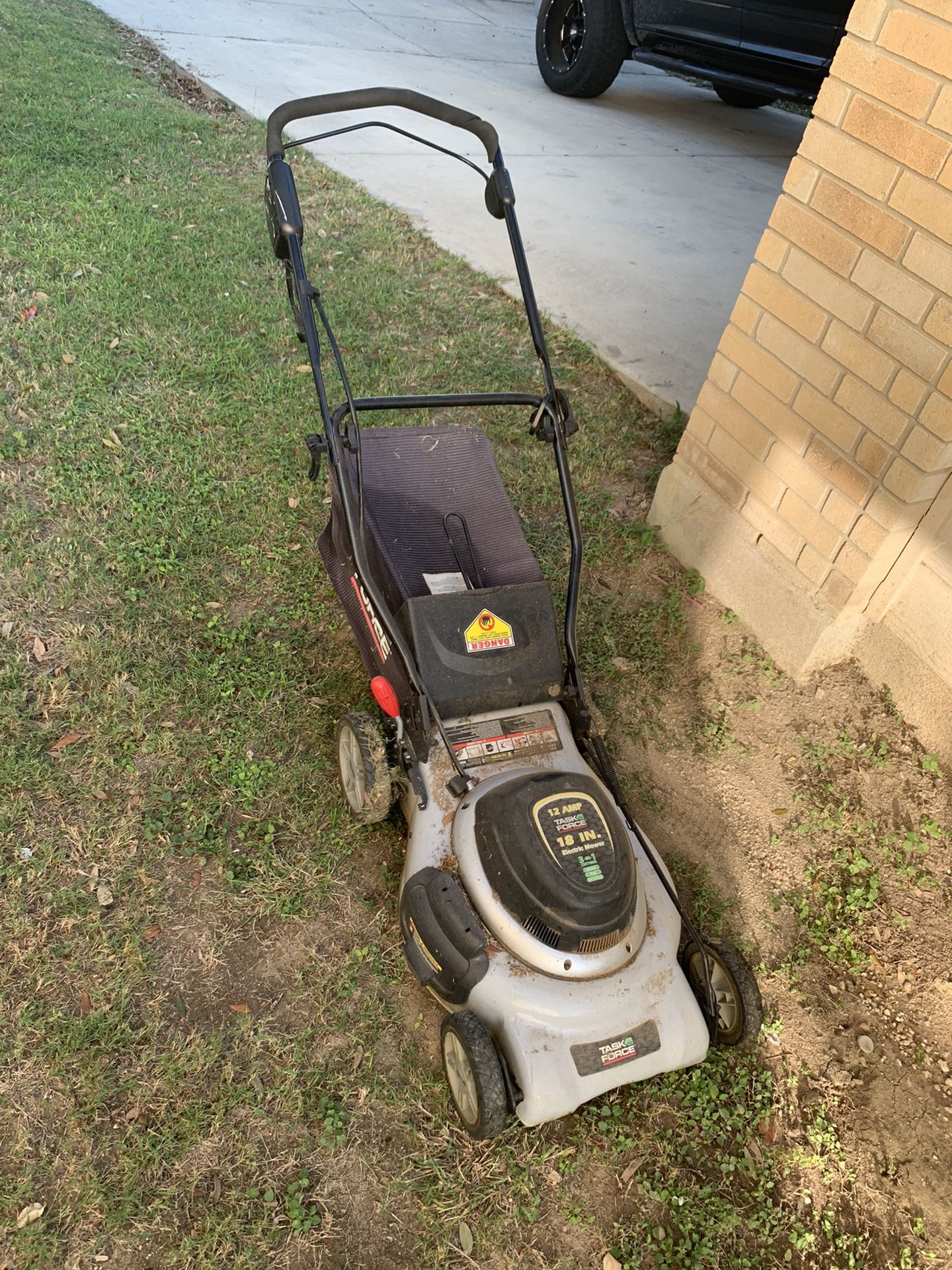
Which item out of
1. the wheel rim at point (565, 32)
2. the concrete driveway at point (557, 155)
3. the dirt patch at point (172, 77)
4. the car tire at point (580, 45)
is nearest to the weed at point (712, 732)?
the concrete driveway at point (557, 155)

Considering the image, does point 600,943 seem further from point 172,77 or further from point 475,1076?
point 172,77

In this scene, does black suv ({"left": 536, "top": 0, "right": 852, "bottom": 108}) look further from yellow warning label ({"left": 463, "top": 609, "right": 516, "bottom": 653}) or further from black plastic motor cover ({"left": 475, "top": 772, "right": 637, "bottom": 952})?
black plastic motor cover ({"left": 475, "top": 772, "right": 637, "bottom": 952})

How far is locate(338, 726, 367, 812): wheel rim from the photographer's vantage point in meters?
2.21

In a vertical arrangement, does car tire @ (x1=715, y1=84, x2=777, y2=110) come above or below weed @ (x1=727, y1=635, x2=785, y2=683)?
above

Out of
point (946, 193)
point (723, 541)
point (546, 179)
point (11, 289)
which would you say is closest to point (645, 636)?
point (723, 541)

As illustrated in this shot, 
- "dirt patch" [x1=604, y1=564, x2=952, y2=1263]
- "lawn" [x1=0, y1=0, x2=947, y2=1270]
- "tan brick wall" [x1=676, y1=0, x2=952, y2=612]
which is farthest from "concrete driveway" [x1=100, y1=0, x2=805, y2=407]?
"dirt patch" [x1=604, y1=564, x2=952, y2=1263]

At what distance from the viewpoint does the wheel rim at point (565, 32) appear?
6871 mm

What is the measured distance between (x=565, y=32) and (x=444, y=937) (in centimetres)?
755

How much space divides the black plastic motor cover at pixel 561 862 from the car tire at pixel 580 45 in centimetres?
656

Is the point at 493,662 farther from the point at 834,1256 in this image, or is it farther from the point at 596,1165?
the point at 834,1256

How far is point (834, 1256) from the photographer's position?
1786 millimetres

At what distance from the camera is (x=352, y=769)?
2.29m

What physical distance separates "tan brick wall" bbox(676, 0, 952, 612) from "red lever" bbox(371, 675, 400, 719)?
1338mm

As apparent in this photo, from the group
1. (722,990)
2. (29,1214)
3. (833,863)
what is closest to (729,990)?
(722,990)
